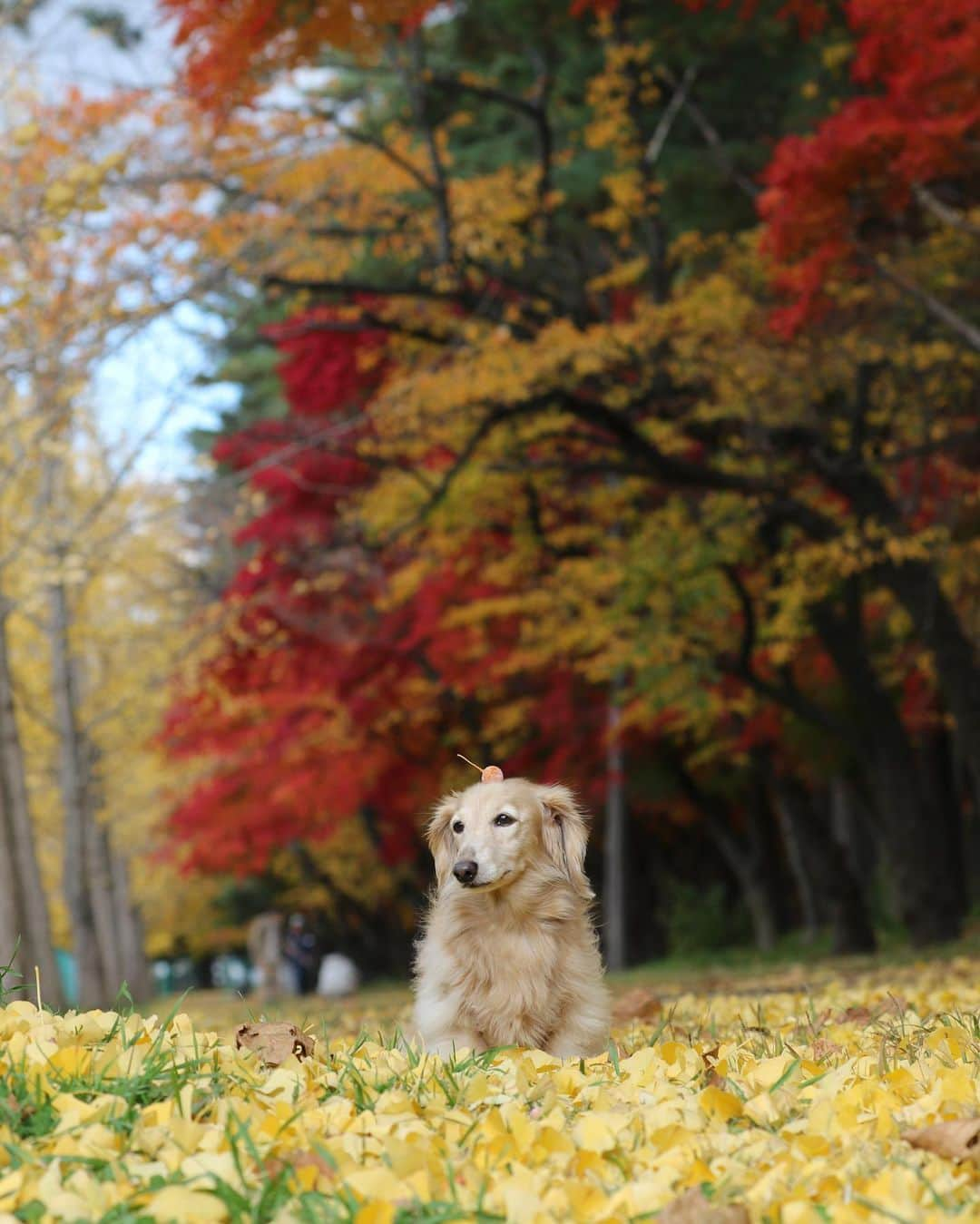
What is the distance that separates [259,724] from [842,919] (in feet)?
32.6

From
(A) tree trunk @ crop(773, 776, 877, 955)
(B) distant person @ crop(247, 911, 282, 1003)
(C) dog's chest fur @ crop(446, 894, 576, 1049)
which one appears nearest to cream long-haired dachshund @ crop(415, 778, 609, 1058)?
(C) dog's chest fur @ crop(446, 894, 576, 1049)

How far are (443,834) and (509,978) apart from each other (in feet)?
1.81

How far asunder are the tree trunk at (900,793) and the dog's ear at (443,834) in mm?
10572

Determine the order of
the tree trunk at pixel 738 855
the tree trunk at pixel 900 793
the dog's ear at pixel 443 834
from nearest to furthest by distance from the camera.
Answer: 1. the dog's ear at pixel 443 834
2. the tree trunk at pixel 900 793
3. the tree trunk at pixel 738 855

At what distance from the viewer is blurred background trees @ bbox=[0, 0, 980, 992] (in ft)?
38.8

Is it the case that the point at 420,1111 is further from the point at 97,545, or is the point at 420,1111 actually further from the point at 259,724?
the point at 259,724

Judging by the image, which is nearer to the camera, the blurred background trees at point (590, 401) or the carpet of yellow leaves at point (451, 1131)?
the carpet of yellow leaves at point (451, 1131)

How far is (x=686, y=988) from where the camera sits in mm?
11406

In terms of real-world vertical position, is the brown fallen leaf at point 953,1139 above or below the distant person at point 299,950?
above

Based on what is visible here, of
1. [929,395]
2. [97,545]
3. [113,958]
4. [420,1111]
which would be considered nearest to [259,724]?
[113,958]

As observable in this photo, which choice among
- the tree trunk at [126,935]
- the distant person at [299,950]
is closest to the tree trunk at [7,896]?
the tree trunk at [126,935]

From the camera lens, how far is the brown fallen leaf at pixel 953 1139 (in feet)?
9.09

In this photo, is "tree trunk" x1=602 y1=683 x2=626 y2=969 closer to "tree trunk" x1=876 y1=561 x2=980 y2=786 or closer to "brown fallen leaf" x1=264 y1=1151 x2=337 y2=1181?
"tree trunk" x1=876 y1=561 x2=980 y2=786

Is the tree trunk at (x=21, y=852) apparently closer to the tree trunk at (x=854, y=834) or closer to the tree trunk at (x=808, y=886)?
the tree trunk at (x=808, y=886)
